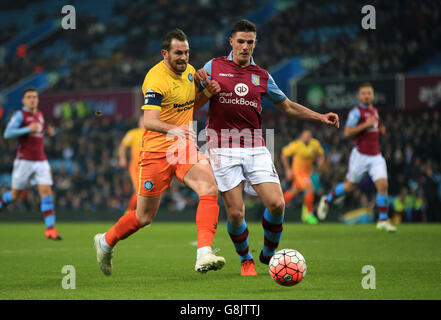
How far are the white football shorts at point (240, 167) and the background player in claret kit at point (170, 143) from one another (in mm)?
380

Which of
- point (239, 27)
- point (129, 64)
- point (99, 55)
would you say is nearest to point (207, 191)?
point (239, 27)

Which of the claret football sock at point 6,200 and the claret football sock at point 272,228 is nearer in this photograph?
the claret football sock at point 272,228

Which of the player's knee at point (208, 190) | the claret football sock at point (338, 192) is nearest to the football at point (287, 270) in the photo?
the player's knee at point (208, 190)

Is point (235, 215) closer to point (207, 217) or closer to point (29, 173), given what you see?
point (207, 217)

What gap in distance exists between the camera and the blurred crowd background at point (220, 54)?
18609mm

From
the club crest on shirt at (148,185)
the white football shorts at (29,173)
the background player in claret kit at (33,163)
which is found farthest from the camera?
the white football shorts at (29,173)

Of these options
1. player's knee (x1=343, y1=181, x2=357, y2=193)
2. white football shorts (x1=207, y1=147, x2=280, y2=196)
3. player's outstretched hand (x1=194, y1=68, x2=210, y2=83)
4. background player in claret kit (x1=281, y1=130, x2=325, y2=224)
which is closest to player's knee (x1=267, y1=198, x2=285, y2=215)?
white football shorts (x1=207, y1=147, x2=280, y2=196)

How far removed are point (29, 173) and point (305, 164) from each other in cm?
724

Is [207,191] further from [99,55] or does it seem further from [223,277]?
[99,55]

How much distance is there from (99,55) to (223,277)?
85.8 feet

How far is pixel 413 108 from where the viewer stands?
62.3 ft

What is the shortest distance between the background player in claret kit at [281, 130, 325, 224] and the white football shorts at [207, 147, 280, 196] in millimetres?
9899

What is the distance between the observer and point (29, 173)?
12.5 m

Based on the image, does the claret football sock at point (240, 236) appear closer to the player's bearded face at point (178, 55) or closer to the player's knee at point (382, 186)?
the player's bearded face at point (178, 55)
